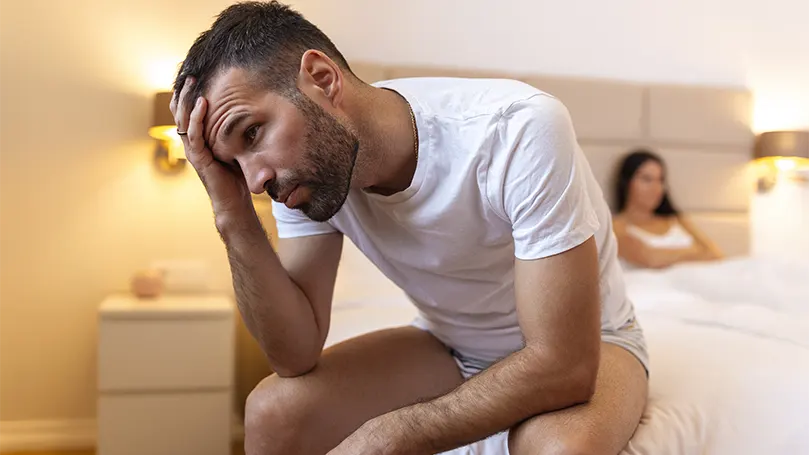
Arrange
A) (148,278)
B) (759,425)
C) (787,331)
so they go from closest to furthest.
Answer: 1. (759,425)
2. (787,331)
3. (148,278)

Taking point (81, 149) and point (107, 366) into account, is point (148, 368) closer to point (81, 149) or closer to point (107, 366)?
point (107, 366)

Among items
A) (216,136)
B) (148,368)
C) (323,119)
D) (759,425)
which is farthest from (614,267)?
(148,368)

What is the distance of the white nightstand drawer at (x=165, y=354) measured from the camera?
2387mm

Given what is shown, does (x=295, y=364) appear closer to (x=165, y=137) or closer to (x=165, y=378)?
(x=165, y=378)

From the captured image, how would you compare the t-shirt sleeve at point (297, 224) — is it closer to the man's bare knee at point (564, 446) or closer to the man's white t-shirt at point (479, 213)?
the man's white t-shirt at point (479, 213)

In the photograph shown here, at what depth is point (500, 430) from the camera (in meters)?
1.08

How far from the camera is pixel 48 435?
273 cm

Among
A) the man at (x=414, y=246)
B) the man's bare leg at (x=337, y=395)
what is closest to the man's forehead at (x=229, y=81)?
the man at (x=414, y=246)

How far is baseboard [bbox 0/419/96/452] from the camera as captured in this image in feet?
8.82

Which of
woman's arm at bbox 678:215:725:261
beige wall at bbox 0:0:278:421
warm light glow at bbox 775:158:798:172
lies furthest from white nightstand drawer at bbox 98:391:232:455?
warm light glow at bbox 775:158:798:172

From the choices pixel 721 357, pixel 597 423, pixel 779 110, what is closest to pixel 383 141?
pixel 597 423

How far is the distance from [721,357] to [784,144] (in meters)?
1.98

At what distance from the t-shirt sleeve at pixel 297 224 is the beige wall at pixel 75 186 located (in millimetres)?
1491

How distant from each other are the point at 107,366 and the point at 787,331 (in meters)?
1.94
